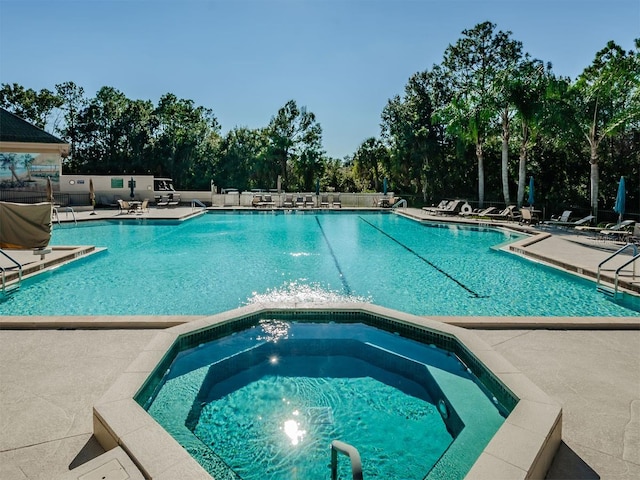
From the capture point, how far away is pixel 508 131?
65.9 ft

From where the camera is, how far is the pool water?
3.03 meters

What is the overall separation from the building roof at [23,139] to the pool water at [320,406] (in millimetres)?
19595

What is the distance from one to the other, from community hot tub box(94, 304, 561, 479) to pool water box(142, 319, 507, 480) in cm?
1

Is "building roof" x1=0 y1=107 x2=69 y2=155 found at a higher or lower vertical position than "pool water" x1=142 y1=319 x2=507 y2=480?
higher

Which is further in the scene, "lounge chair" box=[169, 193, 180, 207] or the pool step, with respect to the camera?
"lounge chair" box=[169, 193, 180, 207]

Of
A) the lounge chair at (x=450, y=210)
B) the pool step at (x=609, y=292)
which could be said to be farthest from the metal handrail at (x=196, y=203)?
the pool step at (x=609, y=292)

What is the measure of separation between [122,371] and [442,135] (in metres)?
26.7

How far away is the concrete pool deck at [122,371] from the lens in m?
2.61

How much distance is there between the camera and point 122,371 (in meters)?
3.80

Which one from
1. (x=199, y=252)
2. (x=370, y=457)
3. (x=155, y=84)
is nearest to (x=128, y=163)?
(x=155, y=84)

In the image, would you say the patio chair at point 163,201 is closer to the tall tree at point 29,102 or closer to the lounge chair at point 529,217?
the tall tree at point 29,102

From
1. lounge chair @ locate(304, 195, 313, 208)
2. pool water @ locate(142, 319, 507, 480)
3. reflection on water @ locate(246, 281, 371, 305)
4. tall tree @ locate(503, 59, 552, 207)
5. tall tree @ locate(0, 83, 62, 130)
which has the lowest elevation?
pool water @ locate(142, 319, 507, 480)

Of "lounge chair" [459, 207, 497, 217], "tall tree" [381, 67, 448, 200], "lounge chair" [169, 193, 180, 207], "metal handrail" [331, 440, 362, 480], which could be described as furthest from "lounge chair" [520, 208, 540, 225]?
"lounge chair" [169, 193, 180, 207]

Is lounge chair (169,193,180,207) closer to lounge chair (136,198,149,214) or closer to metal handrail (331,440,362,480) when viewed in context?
lounge chair (136,198,149,214)
